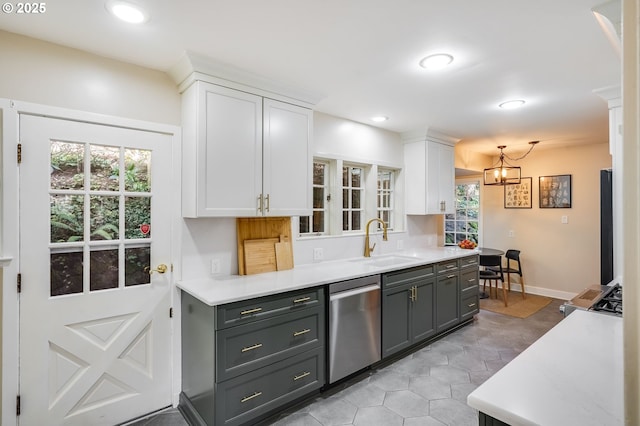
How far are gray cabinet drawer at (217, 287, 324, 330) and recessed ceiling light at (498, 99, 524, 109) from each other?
2.51 meters

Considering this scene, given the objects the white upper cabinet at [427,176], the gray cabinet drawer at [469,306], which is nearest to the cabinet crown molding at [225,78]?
the white upper cabinet at [427,176]

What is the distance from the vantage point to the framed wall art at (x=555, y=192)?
5168 millimetres

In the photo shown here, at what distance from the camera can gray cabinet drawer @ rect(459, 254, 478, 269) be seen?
12.8ft

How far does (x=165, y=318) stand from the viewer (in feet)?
7.73

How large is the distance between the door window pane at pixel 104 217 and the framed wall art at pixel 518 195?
19.7 feet

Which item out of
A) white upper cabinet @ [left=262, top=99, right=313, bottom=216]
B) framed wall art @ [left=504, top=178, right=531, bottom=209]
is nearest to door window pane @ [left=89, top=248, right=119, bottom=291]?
white upper cabinet @ [left=262, top=99, right=313, bottom=216]

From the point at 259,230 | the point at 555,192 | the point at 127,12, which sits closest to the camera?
the point at 127,12

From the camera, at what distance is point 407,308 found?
3141 millimetres

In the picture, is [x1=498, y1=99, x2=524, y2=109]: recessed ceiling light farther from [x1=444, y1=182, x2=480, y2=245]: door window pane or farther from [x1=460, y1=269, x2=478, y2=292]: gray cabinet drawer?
[x1=444, y1=182, x2=480, y2=245]: door window pane

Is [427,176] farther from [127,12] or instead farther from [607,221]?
[127,12]

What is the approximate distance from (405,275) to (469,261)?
1382 mm

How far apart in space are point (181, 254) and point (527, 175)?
574 cm

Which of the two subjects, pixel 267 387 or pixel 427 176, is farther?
pixel 427 176

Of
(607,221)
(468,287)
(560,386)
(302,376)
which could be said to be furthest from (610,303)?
(468,287)
